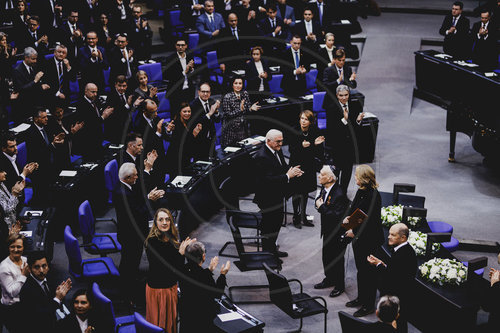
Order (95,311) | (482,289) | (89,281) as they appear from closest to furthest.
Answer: (95,311) < (482,289) < (89,281)

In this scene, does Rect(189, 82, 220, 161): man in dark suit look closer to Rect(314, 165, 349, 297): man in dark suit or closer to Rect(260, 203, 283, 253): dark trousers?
Rect(260, 203, 283, 253): dark trousers

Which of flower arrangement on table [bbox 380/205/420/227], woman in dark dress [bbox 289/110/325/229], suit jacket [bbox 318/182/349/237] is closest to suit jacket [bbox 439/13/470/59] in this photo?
woman in dark dress [bbox 289/110/325/229]

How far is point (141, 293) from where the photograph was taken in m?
8.27

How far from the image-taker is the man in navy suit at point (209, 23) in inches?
563

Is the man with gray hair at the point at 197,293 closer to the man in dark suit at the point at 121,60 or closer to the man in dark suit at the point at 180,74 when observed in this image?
the man in dark suit at the point at 180,74

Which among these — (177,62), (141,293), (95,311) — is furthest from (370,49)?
(95,311)

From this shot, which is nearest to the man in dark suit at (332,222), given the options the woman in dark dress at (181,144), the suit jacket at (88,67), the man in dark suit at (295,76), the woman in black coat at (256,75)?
the woman in dark dress at (181,144)

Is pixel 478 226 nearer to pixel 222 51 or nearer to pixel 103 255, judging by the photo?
pixel 103 255

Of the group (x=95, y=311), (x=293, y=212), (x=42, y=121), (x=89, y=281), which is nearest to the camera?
(x=95, y=311)

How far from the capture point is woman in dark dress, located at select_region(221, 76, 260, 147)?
1095cm

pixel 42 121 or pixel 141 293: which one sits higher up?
pixel 42 121

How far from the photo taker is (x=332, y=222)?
8070 millimetres

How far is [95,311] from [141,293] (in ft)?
5.76

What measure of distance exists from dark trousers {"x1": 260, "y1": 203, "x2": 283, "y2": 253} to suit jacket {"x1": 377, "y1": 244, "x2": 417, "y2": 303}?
2.04 metres
